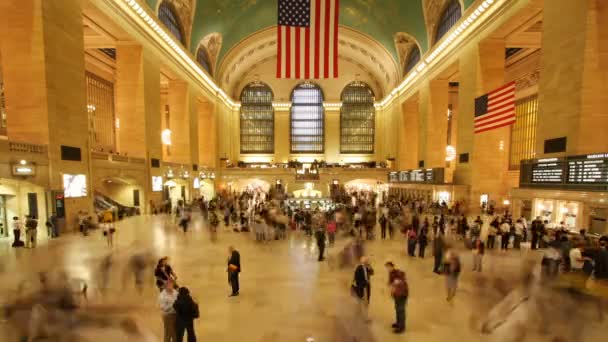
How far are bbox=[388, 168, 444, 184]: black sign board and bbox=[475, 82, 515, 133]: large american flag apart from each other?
480 centimetres

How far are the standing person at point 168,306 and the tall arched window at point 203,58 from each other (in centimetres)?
2518

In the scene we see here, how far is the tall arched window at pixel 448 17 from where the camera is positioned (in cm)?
1784

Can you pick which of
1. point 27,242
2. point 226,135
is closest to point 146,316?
point 27,242

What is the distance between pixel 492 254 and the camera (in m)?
8.24

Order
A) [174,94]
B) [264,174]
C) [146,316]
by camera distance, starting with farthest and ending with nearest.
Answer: [264,174], [174,94], [146,316]

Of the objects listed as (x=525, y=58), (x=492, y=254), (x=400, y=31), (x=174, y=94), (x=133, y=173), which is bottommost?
(x=492, y=254)

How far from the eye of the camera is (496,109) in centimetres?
1256

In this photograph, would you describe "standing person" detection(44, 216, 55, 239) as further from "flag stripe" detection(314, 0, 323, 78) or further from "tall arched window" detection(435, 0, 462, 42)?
"tall arched window" detection(435, 0, 462, 42)

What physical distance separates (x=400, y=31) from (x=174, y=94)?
771 inches

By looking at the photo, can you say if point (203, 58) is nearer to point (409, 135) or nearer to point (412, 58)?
point (412, 58)

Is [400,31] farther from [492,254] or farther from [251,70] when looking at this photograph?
[492,254]

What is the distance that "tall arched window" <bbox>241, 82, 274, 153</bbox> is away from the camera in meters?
36.8

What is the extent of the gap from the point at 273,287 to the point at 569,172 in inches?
404

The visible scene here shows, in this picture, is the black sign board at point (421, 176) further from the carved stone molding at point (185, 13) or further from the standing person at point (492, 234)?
the carved stone molding at point (185, 13)
